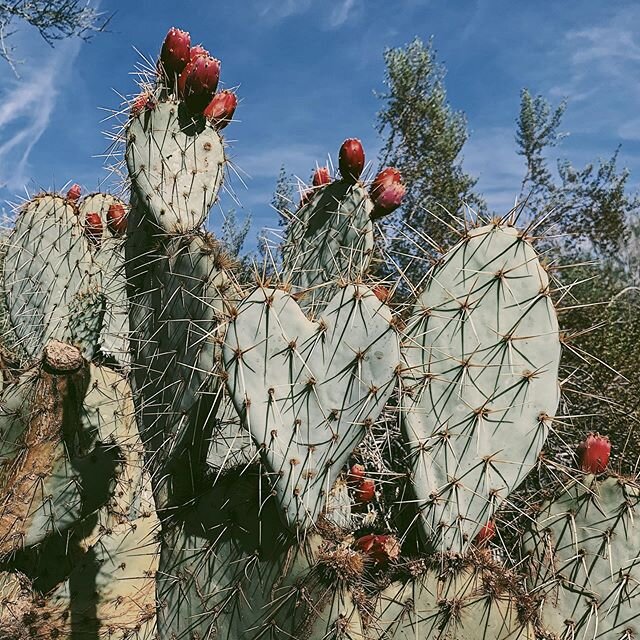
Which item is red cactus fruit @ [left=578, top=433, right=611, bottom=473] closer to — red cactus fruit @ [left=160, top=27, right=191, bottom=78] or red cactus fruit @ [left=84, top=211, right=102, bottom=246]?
red cactus fruit @ [left=160, top=27, right=191, bottom=78]

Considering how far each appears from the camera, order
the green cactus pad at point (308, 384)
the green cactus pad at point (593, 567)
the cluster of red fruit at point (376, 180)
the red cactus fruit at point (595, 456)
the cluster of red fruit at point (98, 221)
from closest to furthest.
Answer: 1. the green cactus pad at point (308, 384)
2. the green cactus pad at point (593, 567)
3. the red cactus fruit at point (595, 456)
4. the cluster of red fruit at point (376, 180)
5. the cluster of red fruit at point (98, 221)

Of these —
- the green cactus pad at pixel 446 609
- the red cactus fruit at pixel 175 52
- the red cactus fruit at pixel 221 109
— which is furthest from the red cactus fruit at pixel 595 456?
the red cactus fruit at pixel 175 52

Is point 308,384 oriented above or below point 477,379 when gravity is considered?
below

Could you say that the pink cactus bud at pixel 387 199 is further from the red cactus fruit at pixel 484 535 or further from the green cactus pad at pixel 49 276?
the green cactus pad at pixel 49 276

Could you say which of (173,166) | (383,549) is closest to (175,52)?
(173,166)

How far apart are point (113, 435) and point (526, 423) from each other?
4.42ft

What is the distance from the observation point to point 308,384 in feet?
5.31

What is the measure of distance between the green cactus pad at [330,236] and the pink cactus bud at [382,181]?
4 centimetres

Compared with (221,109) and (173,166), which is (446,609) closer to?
(173,166)

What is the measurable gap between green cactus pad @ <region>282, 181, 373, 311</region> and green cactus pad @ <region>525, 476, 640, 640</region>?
0.95 metres

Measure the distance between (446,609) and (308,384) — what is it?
0.63 m

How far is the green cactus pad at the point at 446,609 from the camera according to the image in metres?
1.74

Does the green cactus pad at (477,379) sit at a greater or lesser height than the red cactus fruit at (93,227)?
lesser

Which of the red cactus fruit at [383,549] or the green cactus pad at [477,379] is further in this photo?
the red cactus fruit at [383,549]
